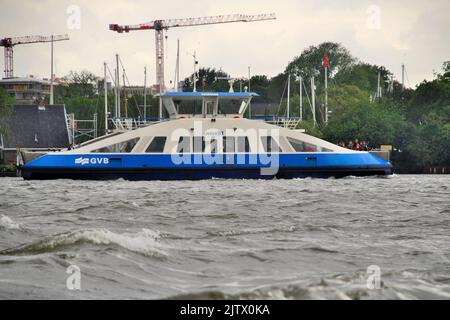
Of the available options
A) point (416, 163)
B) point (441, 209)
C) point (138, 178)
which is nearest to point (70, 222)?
point (441, 209)

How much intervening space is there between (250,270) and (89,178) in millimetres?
24428

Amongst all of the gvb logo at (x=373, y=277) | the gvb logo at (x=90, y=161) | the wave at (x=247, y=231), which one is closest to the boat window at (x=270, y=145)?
the gvb logo at (x=90, y=161)

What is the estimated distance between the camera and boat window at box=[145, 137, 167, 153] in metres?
34.2

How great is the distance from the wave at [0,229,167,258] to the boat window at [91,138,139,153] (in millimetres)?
21551

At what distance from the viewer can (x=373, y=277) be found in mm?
9352

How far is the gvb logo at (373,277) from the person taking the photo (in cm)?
887

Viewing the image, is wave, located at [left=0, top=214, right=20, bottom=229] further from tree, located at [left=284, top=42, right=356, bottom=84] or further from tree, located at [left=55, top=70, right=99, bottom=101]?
tree, located at [left=55, top=70, right=99, bottom=101]

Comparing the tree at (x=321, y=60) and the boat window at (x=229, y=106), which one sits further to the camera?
the tree at (x=321, y=60)

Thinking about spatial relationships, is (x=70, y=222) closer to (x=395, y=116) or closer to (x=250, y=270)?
(x=250, y=270)

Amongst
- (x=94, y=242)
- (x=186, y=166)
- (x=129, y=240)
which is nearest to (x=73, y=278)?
(x=94, y=242)

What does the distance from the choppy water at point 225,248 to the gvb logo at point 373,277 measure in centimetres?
8

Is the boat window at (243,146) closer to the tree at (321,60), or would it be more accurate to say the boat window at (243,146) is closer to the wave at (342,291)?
the wave at (342,291)

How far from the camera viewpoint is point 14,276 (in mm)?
9297
